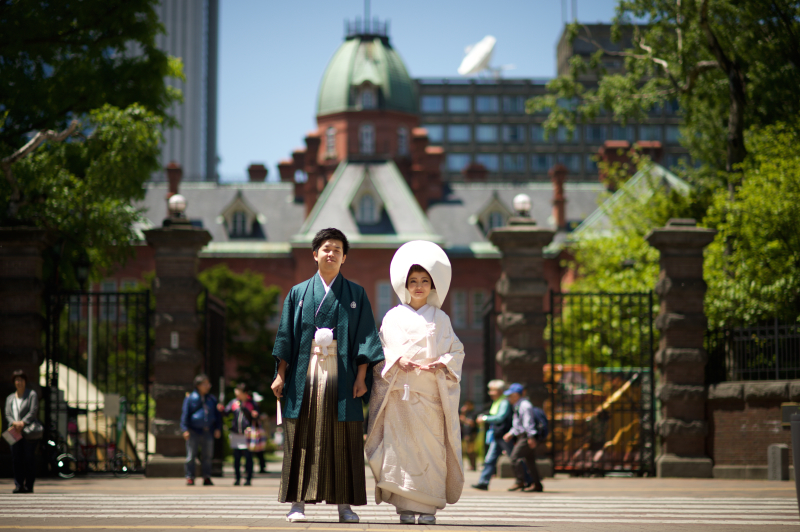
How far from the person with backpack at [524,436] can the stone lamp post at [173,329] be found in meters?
5.38

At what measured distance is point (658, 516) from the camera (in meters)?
8.75

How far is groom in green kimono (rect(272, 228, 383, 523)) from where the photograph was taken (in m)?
7.37

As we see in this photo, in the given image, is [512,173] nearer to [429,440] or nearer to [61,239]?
[61,239]

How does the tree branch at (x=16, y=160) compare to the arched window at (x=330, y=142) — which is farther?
the arched window at (x=330, y=142)

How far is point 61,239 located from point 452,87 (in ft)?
247

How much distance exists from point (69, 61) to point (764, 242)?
14.2 meters

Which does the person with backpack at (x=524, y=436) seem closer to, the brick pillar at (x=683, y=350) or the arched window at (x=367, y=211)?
the brick pillar at (x=683, y=350)

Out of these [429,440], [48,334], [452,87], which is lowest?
[429,440]

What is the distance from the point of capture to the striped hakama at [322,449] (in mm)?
7336

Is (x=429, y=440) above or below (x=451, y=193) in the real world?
below

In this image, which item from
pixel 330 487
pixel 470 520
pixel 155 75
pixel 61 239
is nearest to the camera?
pixel 330 487

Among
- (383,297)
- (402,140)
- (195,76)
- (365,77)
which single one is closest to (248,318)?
(383,297)

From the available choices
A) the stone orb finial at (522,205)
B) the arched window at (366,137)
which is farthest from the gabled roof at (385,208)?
the stone orb finial at (522,205)

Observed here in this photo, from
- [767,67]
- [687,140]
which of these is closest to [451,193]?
[687,140]
